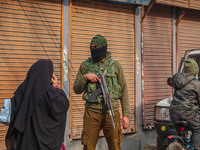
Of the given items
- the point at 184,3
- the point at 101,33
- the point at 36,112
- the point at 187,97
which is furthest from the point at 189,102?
the point at 184,3

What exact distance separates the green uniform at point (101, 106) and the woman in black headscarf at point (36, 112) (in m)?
1.04

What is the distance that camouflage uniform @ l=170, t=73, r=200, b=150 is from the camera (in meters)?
4.43

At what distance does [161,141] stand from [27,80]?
3343 mm

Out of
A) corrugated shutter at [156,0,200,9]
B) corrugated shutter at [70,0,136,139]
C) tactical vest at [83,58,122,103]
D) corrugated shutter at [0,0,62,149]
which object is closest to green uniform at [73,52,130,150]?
tactical vest at [83,58,122,103]

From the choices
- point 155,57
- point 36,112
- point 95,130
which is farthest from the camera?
Answer: point 155,57

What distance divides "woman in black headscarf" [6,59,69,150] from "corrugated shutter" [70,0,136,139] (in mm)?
3764

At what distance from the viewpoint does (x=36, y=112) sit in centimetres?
277

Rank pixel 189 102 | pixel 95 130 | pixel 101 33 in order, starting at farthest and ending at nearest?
pixel 101 33
pixel 189 102
pixel 95 130

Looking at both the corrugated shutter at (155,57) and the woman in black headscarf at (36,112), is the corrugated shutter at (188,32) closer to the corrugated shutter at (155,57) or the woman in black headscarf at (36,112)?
the corrugated shutter at (155,57)

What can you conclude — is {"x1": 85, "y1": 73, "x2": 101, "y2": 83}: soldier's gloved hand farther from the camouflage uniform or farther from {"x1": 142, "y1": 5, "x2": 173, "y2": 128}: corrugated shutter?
{"x1": 142, "y1": 5, "x2": 173, "y2": 128}: corrugated shutter

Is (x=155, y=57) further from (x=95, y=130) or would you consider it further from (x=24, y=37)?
(x=95, y=130)

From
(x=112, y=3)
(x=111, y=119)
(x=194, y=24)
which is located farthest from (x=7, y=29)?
(x=194, y=24)

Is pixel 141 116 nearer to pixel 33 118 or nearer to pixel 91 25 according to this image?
pixel 91 25

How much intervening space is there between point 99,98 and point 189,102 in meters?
1.45
